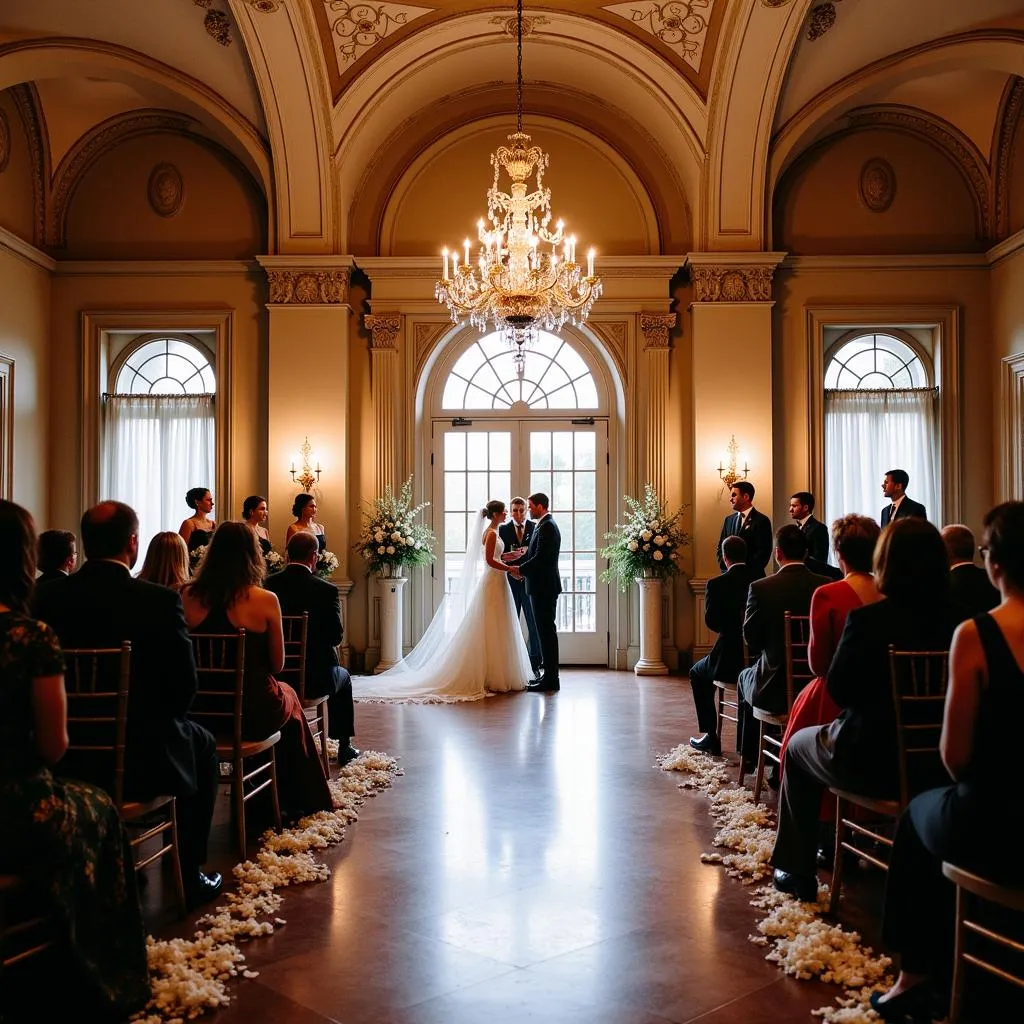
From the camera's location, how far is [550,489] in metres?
10.7

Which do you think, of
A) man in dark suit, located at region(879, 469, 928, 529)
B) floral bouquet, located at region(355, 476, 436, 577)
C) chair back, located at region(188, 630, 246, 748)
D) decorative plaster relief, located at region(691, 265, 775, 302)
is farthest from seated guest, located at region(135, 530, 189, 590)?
decorative plaster relief, located at region(691, 265, 775, 302)

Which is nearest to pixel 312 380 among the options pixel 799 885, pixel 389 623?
pixel 389 623

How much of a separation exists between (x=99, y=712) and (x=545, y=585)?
6022mm

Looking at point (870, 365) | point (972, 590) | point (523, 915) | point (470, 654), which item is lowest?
point (523, 915)

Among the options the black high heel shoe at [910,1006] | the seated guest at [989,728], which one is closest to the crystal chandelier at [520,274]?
the seated guest at [989,728]

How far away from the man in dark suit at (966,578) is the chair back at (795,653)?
0.70m

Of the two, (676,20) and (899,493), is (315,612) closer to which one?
(899,493)

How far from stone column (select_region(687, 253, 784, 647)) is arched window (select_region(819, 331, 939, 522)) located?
3.28ft

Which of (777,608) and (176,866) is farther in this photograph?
(777,608)

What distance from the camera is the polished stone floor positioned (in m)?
2.96

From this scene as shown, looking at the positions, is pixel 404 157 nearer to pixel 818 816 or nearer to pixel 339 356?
pixel 339 356

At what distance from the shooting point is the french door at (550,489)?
34.7 feet

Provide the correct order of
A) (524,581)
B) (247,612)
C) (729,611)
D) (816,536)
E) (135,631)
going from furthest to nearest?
(524,581)
(816,536)
(729,611)
(247,612)
(135,631)

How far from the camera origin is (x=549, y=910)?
3693 millimetres
